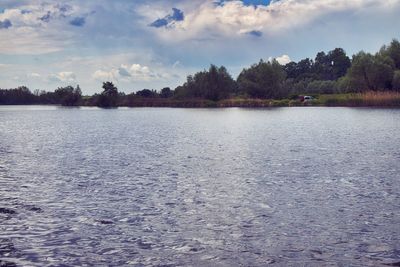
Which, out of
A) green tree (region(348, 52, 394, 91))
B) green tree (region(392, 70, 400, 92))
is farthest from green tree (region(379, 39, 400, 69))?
green tree (region(392, 70, 400, 92))

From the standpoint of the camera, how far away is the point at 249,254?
11.8m

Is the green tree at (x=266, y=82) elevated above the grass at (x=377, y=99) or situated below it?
above

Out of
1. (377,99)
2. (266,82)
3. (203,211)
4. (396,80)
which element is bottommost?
(203,211)

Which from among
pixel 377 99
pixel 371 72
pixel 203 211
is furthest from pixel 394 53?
pixel 203 211

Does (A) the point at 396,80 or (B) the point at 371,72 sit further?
(B) the point at 371,72

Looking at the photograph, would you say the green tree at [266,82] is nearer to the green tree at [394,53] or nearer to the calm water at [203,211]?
the green tree at [394,53]

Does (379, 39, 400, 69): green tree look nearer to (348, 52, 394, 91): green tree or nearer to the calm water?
(348, 52, 394, 91): green tree

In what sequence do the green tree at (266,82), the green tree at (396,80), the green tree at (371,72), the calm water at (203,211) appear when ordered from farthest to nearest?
1. the green tree at (266,82)
2. the green tree at (371,72)
3. the green tree at (396,80)
4. the calm water at (203,211)

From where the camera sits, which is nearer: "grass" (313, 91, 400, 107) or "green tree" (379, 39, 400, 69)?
"grass" (313, 91, 400, 107)

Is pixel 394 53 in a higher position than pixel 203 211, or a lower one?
higher

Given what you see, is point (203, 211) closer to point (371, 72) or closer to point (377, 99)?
point (377, 99)

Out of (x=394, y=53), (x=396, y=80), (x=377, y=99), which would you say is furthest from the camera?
(x=394, y=53)

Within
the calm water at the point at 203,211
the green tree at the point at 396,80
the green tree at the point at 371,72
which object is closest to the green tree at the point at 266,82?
the green tree at the point at 371,72

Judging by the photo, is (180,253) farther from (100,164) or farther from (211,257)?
(100,164)
